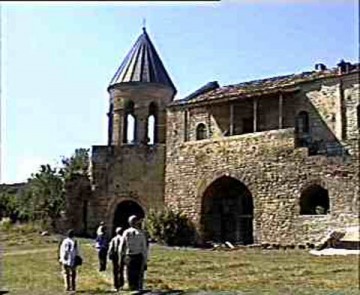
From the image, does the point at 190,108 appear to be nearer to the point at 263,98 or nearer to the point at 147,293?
the point at 263,98

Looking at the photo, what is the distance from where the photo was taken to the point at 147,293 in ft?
42.0

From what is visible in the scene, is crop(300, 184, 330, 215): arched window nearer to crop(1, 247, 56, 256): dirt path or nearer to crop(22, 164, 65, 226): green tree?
crop(1, 247, 56, 256): dirt path

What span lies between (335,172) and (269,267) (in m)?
11.0

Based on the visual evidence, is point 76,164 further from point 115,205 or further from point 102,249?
point 102,249

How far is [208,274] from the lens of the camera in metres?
18.2

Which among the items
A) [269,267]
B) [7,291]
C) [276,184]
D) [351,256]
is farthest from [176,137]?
[7,291]

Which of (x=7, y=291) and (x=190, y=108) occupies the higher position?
(x=190, y=108)

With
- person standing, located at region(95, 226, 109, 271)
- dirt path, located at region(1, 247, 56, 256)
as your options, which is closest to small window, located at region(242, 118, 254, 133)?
dirt path, located at region(1, 247, 56, 256)

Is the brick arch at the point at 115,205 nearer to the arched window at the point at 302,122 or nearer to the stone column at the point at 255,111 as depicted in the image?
the stone column at the point at 255,111

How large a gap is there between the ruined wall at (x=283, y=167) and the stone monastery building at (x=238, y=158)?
46mm

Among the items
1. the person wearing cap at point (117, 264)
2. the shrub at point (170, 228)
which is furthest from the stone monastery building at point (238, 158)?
the person wearing cap at point (117, 264)

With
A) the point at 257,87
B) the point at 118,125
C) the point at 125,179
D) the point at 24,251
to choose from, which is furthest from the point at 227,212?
the point at 24,251

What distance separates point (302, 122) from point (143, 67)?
34.1ft

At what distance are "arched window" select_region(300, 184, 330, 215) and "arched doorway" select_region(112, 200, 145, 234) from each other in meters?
8.79
